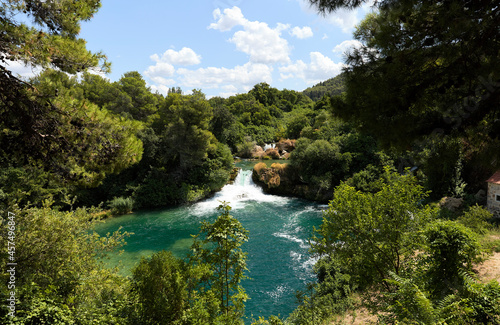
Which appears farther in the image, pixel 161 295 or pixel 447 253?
pixel 447 253

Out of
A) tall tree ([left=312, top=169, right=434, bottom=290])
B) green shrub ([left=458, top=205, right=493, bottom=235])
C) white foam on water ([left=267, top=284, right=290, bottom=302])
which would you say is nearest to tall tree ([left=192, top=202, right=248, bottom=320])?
tall tree ([left=312, top=169, right=434, bottom=290])

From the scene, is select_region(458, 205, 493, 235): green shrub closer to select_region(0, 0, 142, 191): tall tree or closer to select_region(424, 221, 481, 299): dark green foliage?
select_region(424, 221, 481, 299): dark green foliage

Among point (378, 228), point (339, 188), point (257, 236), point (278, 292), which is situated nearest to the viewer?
point (378, 228)

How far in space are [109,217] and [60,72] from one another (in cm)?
1609

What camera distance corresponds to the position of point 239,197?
70.0ft

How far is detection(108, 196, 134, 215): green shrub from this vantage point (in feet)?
59.3

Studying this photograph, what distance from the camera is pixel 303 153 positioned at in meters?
20.4

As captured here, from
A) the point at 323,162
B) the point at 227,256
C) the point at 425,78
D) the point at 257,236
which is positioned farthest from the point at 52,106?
the point at 323,162

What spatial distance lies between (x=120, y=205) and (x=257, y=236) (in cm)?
1123

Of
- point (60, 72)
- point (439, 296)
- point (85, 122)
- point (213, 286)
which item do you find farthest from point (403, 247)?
point (60, 72)

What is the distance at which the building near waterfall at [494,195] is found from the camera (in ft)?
38.8

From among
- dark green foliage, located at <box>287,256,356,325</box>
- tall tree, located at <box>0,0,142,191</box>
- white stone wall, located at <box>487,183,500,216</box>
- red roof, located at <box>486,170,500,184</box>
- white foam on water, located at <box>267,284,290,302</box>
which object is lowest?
white foam on water, located at <box>267,284,290,302</box>

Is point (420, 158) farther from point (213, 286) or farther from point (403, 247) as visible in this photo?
point (213, 286)

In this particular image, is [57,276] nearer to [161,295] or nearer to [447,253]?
[161,295]
